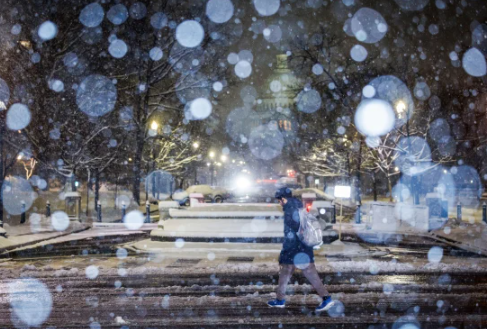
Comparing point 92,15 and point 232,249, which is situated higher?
point 92,15

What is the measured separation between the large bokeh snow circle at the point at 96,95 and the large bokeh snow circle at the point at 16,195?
31.3 feet

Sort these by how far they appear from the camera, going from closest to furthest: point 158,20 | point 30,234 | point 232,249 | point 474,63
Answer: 1. point 232,249
2. point 30,234
3. point 158,20
4. point 474,63

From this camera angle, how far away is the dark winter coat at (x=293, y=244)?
24.3 feet

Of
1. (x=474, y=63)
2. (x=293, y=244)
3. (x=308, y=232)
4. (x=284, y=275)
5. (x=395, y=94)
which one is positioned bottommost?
(x=284, y=275)

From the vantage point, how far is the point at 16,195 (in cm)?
4572

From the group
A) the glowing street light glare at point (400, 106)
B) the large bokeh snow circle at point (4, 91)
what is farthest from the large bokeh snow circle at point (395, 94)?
the large bokeh snow circle at point (4, 91)

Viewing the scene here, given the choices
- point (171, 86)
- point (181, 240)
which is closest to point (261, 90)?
point (171, 86)

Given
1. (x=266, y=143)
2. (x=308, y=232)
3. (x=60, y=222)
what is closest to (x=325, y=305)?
(x=308, y=232)

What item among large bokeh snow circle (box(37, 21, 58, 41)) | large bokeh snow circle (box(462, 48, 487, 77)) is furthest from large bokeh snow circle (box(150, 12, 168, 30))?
large bokeh snow circle (box(462, 48, 487, 77))

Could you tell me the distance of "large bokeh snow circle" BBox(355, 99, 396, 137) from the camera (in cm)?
3159

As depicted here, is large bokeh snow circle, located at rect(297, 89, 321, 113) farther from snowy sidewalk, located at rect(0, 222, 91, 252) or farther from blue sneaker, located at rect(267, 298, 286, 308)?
blue sneaker, located at rect(267, 298, 286, 308)

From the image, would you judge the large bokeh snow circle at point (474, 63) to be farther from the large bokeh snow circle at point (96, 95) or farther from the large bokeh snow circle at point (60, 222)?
the large bokeh snow circle at point (60, 222)

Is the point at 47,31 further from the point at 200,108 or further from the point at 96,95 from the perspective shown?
the point at 200,108

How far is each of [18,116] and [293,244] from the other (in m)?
20.0
